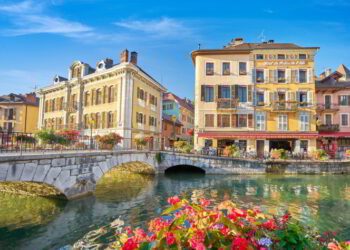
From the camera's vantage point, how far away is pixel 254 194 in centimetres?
1352

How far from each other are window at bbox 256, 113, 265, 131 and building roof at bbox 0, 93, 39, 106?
38.0 meters

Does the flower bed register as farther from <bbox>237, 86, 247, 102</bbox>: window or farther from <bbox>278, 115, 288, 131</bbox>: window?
<bbox>278, 115, 288, 131</bbox>: window

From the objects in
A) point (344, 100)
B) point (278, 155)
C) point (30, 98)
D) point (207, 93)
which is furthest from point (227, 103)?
point (30, 98)

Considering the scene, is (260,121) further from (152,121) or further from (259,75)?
(152,121)

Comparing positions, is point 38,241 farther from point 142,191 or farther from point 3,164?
point 142,191

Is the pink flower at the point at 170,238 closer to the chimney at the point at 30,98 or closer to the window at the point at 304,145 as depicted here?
the window at the point at 304,145

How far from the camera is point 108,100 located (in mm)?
25781

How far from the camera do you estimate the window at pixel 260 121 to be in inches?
1104

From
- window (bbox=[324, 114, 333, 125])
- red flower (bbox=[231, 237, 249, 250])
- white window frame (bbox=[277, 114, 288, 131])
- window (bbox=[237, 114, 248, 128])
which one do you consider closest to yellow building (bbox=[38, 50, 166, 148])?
window (bbox=[237, 114, 248, 128])

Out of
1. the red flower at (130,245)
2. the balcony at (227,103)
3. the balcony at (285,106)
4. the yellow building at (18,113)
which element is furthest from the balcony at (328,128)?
the yellow building at (18,113)

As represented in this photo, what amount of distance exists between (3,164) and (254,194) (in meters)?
11.9

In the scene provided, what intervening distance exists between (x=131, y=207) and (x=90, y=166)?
3.14 m

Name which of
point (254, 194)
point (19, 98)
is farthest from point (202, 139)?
point (19, 98)

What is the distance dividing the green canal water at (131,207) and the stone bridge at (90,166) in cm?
84
